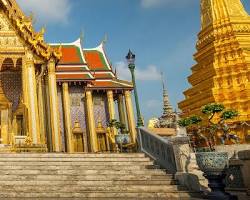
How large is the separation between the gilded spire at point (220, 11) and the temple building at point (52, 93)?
1172cm

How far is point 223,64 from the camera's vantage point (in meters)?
29.0

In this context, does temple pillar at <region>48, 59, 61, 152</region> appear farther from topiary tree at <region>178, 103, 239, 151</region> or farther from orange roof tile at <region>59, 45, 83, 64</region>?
orange roof tile at <region>59, 45, 83, 64</region>

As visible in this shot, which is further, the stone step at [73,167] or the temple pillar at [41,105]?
the temple pillar at [41,105]

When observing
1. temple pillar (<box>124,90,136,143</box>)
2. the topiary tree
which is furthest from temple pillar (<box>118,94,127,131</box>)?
the topiary tree

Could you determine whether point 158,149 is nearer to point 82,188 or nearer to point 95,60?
point 82,188

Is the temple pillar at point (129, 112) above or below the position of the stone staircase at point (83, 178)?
above

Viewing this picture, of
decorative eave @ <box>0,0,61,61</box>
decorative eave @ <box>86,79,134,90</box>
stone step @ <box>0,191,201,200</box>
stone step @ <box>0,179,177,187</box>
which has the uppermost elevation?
decorative eave @ <box>0,0,61,61</box>

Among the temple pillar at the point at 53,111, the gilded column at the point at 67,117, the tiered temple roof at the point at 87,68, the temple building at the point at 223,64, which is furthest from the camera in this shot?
the temple building at the point at 223,64

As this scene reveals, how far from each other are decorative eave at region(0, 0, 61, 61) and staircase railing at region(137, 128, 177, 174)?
268 inches

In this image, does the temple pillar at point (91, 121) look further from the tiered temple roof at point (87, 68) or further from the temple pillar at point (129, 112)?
the temple pillar at point (129, 112)

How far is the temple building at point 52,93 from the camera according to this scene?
16322mm

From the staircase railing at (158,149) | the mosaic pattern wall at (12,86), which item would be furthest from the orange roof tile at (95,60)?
the staircase railing at (158,149)

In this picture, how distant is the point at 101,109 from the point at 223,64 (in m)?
11.4

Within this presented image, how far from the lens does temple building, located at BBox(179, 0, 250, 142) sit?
2656cm
